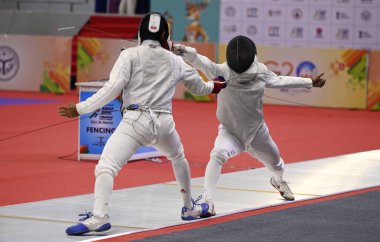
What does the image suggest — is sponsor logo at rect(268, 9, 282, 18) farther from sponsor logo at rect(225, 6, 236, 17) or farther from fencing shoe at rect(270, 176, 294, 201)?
fencing shoe at rect(270, 176, 294, 201)

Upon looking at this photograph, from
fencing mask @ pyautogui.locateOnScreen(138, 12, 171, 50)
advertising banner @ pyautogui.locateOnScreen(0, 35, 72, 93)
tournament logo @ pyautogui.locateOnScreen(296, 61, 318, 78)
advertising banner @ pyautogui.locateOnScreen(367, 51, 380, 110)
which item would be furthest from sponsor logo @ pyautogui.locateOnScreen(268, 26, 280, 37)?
fencing mask @ pyautogui.locateOnScreen(138, 12, 171, 50)

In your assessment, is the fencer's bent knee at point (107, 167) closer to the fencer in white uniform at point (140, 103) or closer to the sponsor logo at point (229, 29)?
the fencer in white uniform at point (140, 103)

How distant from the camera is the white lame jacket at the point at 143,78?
680 centimetres

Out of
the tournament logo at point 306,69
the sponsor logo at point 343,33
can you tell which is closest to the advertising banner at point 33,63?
the tournament logo at point 306,69

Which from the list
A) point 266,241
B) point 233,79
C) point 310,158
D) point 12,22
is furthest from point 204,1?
point 266,241

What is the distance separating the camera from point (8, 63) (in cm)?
2070

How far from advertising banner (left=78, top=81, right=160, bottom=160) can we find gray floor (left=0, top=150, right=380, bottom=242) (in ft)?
5.05

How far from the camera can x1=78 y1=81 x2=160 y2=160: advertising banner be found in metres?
10.6

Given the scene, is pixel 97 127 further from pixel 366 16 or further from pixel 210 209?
pixel 366 16

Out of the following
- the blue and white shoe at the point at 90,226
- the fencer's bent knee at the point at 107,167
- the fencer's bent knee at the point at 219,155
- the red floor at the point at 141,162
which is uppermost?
the fencer's bent knee at the point at 107,167

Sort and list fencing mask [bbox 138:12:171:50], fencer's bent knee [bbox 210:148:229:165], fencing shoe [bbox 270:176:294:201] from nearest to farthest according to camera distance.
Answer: fencing mask [bbox 138:12:171:50]
fencer's bent knee [bbox 210:148:229:165]
fencing shoe [bbox 270:176:294:201]

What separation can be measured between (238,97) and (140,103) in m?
1.24

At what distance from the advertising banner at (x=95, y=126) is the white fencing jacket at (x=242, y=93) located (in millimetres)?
2848

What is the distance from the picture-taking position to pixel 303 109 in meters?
18.5
